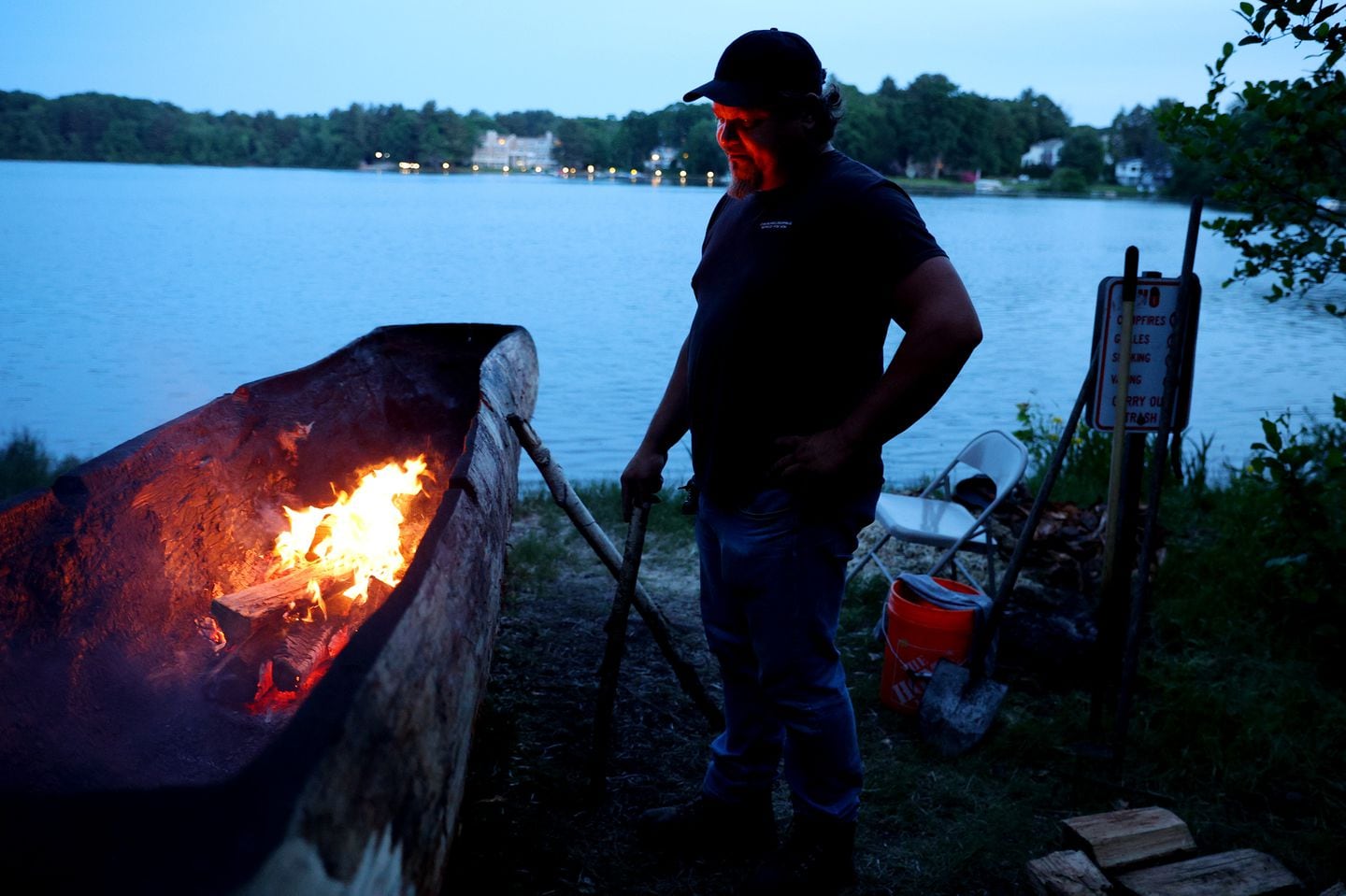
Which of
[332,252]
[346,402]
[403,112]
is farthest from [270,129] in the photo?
[346,402]

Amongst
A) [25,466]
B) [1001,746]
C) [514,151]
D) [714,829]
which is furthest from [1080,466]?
[514,151]

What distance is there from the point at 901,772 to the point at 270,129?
3141 inches

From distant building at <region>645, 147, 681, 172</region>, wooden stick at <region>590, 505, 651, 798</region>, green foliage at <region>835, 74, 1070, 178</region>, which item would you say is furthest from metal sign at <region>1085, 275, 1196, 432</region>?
distant building at <region>645, 147, 681, 172</region>

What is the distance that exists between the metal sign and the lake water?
5.63 metres

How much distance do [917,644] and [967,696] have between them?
267mm

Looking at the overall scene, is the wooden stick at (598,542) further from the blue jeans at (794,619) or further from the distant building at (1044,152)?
the distant building at (1044,152)

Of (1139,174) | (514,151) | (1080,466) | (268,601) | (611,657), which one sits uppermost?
(514,151)

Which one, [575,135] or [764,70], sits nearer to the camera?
[764,70]

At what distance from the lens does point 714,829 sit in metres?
2.97

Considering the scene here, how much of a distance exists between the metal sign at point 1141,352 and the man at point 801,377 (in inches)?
52.2

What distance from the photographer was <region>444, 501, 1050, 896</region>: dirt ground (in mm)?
2930

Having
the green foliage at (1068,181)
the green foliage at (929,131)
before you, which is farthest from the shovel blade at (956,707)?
the green foliage at (1068,181)

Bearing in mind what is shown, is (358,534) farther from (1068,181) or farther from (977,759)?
(1068,181)

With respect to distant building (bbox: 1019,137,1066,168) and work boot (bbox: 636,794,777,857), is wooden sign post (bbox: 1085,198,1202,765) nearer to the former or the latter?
work boot (bbox: 636,794,777,857)
